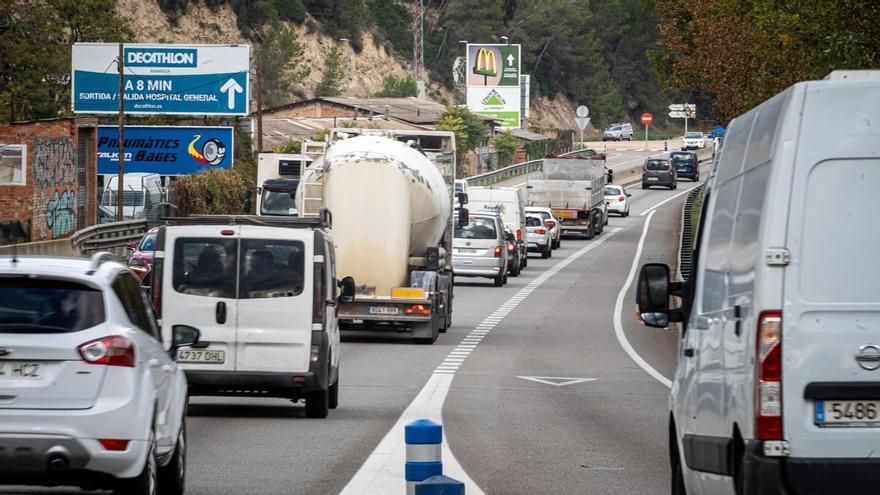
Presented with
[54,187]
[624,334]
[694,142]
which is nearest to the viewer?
[624,334]

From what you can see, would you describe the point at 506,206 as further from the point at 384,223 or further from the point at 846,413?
the point at 846,413

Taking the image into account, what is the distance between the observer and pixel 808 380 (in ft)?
22.5

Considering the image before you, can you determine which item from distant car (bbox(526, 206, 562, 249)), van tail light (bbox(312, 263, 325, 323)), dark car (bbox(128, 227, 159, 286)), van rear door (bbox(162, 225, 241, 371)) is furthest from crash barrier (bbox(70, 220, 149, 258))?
van tail light (bbox(312, 263, 325, 323))

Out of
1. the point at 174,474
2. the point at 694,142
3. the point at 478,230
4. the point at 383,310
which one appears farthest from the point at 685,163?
the point at 174,474

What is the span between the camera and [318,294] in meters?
16.5

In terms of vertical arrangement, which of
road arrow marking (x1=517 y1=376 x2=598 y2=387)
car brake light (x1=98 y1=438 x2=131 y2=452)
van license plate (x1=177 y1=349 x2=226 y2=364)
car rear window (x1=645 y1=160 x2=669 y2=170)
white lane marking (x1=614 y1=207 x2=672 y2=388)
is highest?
car rear window (x1=645 y1=160 x2=669 y2=170)

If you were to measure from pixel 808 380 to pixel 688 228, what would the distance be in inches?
1518

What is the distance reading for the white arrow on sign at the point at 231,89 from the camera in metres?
68.9

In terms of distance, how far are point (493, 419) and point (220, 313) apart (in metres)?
2.97

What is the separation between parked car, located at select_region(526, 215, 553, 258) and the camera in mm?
55850

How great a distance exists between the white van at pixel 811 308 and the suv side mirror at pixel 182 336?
4.43 meters

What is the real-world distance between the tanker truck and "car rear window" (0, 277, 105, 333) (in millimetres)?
16272

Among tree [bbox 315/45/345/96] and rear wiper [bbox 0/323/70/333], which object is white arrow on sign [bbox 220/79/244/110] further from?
rear wiper [bbox 0/323/70/333]

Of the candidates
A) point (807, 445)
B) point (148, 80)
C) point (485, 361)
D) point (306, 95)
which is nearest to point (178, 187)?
point (148, 80)
